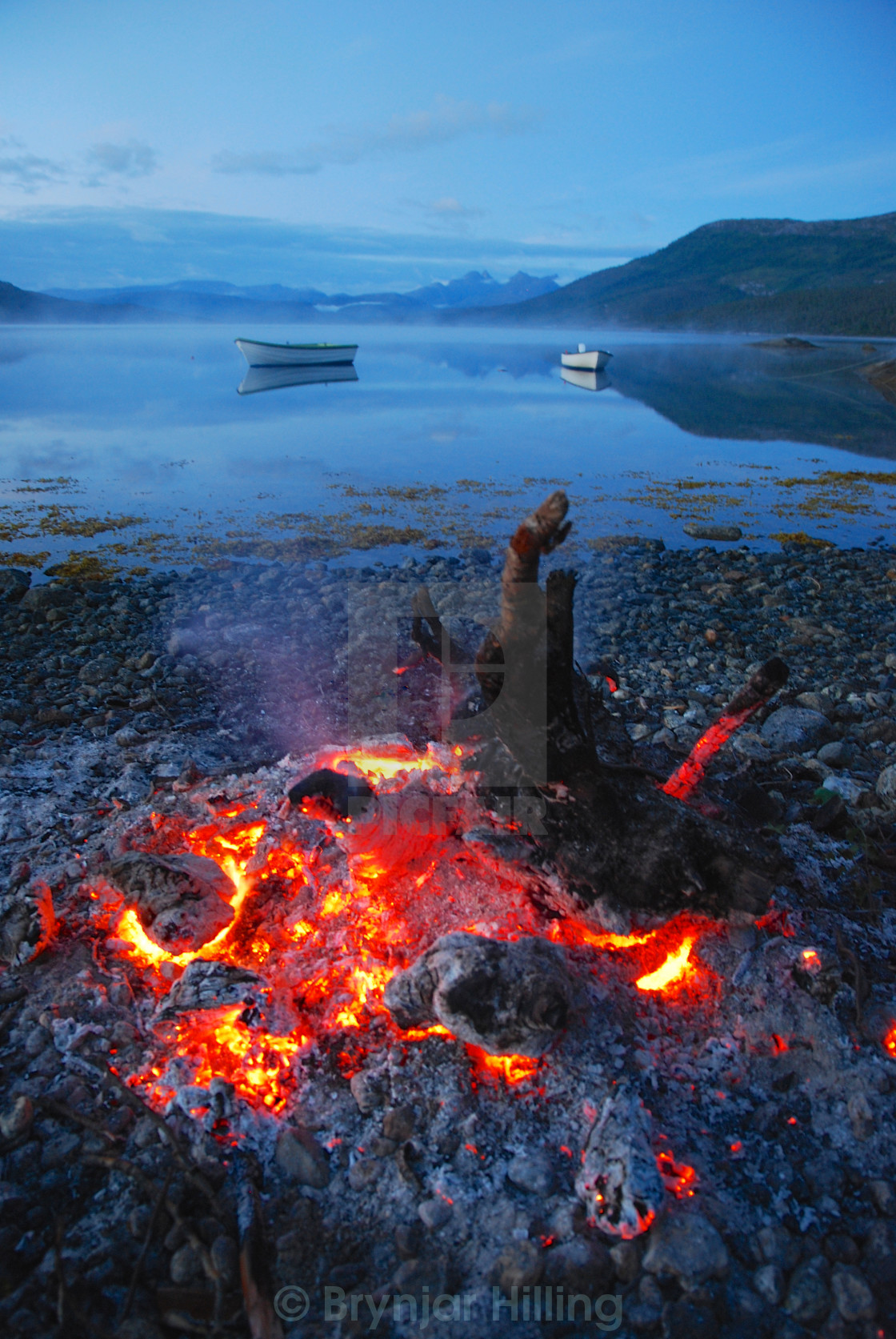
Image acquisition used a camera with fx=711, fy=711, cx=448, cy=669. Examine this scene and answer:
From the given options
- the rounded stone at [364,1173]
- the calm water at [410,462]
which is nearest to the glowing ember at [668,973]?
the rounded stone at [364,1173]

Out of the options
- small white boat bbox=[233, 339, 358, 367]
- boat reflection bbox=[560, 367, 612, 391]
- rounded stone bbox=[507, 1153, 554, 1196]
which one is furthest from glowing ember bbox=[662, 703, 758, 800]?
small white boat bbox=[233, 339, 358, 367]

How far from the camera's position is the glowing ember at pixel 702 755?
333 centimetres

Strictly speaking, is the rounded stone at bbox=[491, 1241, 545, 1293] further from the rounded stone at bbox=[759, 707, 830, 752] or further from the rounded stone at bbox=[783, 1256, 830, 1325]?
the rounded stone at bbox=[759, 707, 830, 752]

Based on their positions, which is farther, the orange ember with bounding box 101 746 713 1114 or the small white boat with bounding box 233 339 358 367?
the small white boat with bounding box 233 339 358 367

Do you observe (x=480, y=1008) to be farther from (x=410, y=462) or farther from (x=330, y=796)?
(x=410, y=462)

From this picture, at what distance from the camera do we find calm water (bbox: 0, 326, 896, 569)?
14.6 m

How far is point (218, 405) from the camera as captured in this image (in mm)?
33094

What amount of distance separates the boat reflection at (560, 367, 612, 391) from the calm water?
167 centimetres

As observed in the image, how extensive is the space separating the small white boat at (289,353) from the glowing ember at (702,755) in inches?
1993

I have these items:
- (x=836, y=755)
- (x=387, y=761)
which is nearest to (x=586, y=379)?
(x=836, y=755)

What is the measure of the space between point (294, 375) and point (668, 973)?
50996mm

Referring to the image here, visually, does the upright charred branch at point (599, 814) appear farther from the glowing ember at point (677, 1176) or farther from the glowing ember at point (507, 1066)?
the glowing ember at point (677, 1176)

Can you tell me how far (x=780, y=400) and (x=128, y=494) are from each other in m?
34.1

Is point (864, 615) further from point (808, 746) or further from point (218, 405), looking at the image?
point (218, 405)
